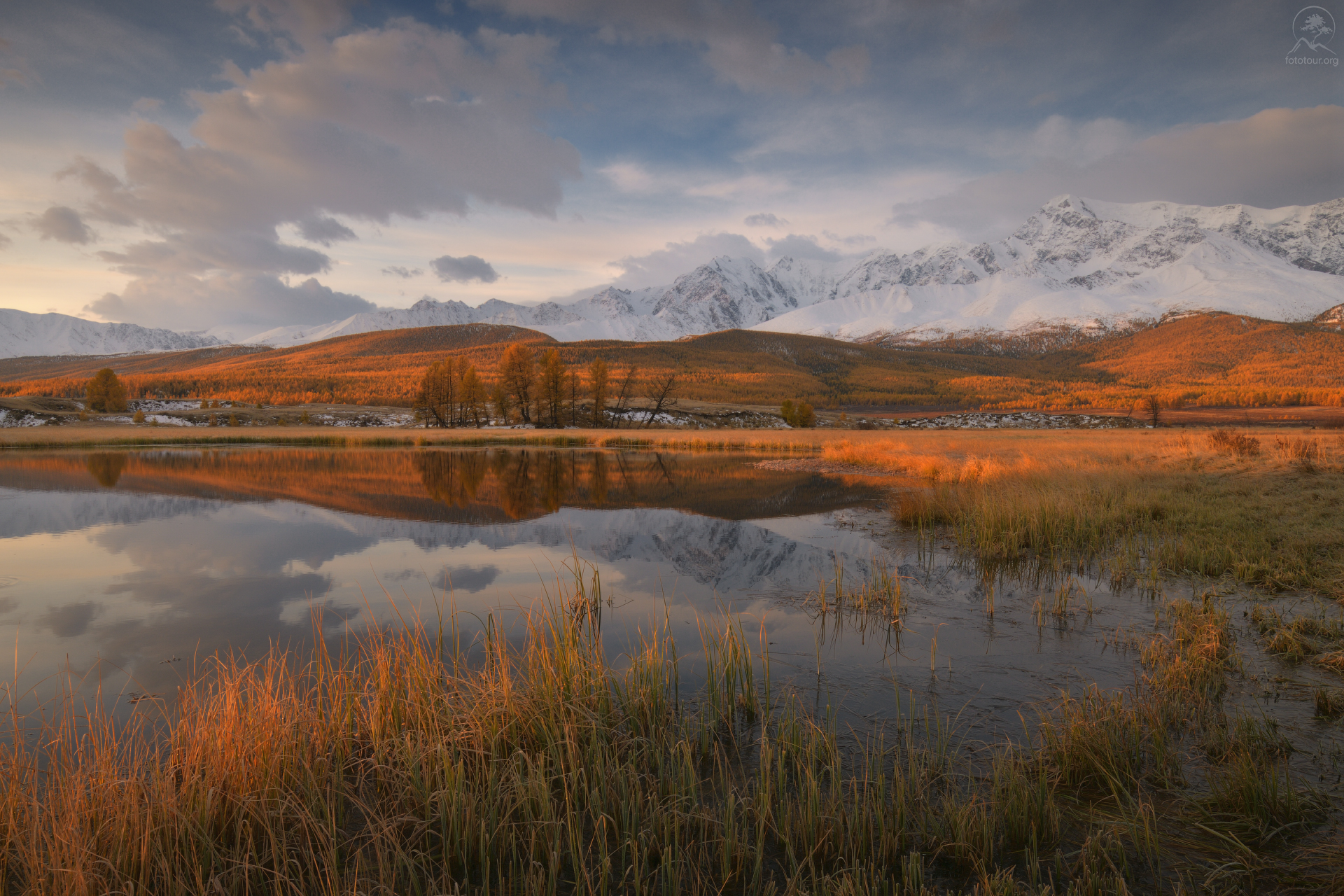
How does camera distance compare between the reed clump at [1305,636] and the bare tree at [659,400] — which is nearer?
the reed clump at [1305,636]

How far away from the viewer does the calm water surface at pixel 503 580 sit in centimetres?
699

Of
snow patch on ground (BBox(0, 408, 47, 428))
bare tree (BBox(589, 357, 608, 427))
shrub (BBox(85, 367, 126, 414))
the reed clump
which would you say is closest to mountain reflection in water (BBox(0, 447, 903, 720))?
the reed clump

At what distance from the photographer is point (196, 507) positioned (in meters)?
19.5

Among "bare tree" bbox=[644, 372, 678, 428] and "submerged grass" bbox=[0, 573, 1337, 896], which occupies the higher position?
"bare tree" bbox=[644, 372, 678, 428]

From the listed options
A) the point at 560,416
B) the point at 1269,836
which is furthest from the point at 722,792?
the point at 560,416

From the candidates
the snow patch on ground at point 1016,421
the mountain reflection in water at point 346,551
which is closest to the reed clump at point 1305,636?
the mountain reflection in water at point 346,551

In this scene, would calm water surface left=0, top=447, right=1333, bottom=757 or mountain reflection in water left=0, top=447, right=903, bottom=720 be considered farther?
mountain reflection in water left=0, top=447, right=903, bottom=720

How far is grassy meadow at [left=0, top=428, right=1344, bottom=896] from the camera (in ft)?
11.3

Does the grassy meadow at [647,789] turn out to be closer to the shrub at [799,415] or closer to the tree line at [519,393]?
the tree line at [519,393]

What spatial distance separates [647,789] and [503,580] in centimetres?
740

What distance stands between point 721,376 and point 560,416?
96160 millimetres

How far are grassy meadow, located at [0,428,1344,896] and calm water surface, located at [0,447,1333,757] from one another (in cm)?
74

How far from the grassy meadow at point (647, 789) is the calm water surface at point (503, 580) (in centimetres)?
74

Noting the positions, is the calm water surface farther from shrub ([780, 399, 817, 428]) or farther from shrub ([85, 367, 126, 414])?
shrub ([85, 367, 126, 414])
